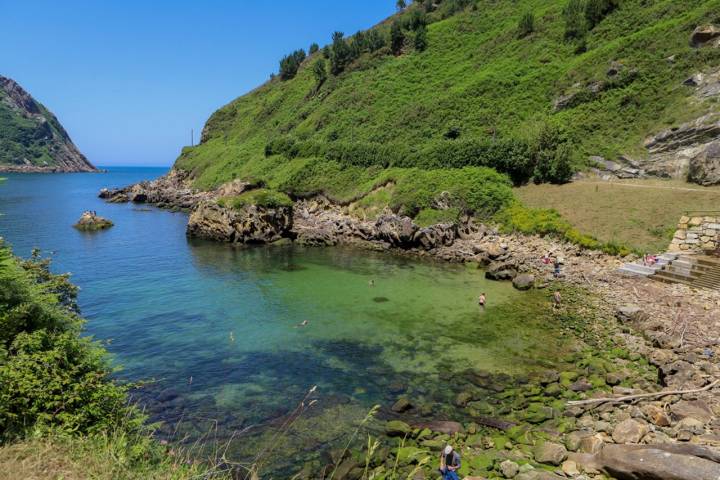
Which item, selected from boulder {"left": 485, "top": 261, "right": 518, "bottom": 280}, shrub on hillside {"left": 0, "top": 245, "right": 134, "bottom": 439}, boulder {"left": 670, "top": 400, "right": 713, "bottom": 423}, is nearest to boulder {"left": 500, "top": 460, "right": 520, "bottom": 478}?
boulder {"left": 670, "top": 400, "right": 713, "bottom": 423}

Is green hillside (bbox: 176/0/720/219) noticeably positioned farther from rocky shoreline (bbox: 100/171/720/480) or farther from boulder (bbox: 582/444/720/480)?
boulder (bbox: 582/444/720/480)

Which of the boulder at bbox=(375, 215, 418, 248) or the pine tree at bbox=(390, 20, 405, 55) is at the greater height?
the pine tree at bbox=(390, 20, 405, 55)

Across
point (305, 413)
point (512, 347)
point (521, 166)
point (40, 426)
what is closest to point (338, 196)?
point (521, 166)

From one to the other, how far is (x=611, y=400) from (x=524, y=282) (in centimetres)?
1885

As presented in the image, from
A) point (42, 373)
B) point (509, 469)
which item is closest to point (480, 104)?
point (509, 469)

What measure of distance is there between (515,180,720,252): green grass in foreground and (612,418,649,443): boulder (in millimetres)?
27410

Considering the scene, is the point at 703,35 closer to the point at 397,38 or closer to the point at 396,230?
the point at 396,230

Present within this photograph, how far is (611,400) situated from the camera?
1703 cm

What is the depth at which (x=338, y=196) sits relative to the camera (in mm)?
64125

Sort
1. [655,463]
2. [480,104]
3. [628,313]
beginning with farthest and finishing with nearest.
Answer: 1. [480,104]
2. [628,313]
3. [655,463]

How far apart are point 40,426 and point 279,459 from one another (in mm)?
Result: 8500

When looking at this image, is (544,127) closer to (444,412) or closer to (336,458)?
(444,412)

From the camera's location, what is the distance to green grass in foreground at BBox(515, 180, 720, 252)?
37.7 m

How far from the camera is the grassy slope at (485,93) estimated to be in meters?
54.6
